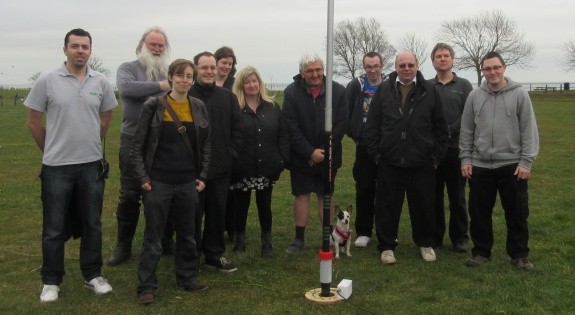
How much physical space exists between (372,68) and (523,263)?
2638mm

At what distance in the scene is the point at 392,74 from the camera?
6484 mm

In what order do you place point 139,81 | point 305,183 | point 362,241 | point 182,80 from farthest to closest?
point 362,241 → point 305,183 → point 139,81 → point 182,80

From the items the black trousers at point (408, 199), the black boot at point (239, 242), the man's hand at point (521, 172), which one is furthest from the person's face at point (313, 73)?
the man's hand at point (521, 172)

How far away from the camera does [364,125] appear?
23.1 ft

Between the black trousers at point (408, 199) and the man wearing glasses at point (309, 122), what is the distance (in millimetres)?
586

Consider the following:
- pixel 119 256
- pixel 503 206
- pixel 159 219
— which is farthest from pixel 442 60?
pixel 119 256

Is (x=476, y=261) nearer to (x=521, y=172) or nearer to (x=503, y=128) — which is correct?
(x=521, y=172)

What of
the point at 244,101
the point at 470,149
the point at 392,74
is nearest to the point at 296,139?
the point at 244,101

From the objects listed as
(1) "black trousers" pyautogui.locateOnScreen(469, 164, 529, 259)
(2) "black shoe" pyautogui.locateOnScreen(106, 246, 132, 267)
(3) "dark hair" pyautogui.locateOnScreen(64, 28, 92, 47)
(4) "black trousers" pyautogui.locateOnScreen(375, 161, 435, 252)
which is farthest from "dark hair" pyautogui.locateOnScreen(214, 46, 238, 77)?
(1) "black trousers" pyautogui.locateOnScreen(469, 164, 529, 259)

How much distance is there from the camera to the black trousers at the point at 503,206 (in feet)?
19.7

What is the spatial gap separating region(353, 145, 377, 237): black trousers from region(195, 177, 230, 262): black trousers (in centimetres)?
180

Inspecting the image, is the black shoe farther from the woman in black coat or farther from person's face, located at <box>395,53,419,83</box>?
person's face, located at <box>395,53,419,83</box>

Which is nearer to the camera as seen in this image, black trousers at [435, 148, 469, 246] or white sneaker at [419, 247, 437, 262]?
white sneaker at [419, 247, 437, 262]

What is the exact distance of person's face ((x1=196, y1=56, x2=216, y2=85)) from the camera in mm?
5762
